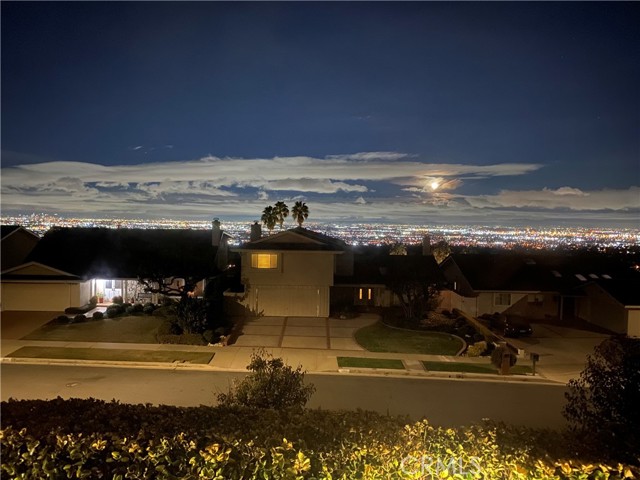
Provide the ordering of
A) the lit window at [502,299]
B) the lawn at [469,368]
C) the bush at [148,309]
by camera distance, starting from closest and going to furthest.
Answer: the lawn at [469,368] < the bush at [148,309] < the lit window at [502,299]

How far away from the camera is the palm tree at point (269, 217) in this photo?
196 ft

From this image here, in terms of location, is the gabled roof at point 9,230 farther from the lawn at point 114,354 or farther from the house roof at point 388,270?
the house roof at point 388,270

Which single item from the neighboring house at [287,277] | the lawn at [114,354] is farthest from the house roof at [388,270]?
the lawn at [114,354]

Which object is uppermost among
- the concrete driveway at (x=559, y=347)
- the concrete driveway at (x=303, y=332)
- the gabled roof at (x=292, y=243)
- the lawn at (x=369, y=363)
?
the gabled roof at (x=292, y=243)

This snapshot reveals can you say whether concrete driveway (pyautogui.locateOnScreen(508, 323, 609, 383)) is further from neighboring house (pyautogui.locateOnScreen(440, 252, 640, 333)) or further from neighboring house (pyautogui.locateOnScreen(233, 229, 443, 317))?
neighboring house (pyautogui.locateOnScreen(233, 229, 443, 317))

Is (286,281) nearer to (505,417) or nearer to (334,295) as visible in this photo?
(334,295)

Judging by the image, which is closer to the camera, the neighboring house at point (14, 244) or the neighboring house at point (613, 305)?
the neighboring house at point (613, 305)

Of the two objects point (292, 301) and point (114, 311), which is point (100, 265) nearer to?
point (114, 311)

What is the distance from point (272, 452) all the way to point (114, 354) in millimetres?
17580

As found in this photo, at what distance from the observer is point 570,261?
4106 cm

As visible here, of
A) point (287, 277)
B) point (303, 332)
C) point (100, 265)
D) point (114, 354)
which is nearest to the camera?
point (114, 354)

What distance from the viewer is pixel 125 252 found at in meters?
35.7

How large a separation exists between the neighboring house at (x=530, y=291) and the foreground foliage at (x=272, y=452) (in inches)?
1066

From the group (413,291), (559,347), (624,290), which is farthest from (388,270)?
(624,290)
